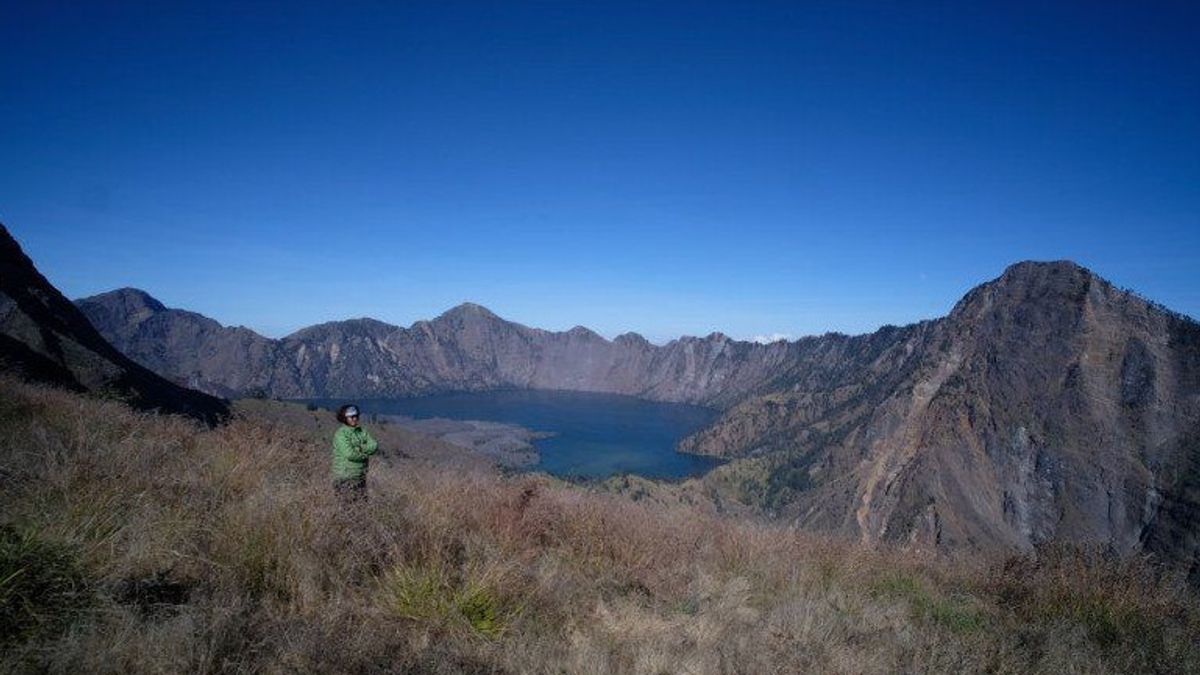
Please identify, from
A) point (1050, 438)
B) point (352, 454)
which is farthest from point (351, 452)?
point (1050, 438)

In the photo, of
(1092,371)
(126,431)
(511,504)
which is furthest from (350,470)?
(1092,371)

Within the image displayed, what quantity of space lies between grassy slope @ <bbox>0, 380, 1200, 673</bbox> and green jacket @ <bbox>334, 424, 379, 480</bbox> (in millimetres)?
341

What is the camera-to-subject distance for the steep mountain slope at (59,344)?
34219 millimetres

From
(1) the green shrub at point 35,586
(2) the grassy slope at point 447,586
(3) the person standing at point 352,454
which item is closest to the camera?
(1) the green shrub at point 35,586

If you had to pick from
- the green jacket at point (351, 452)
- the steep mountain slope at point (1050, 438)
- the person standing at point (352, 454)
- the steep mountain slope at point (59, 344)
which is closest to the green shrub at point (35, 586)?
the person standing at point (352, 454)

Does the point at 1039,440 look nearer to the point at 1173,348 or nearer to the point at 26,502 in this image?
the point at 1173,348

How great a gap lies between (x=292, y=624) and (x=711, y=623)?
10.8 ft

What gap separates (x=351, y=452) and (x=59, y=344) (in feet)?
153

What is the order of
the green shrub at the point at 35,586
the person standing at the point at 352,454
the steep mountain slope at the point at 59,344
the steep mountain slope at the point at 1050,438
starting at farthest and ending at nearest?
the steep mountain slope at the point at 1050,438, the steep mountain slope at the point at 59,344, the person standing at the point at 352,454, the green shrub at the point at 35,586

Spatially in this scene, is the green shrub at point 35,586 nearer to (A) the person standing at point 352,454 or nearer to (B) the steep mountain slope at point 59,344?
(A) the person standing at point 352,454

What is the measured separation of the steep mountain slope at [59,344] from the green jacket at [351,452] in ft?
90.2

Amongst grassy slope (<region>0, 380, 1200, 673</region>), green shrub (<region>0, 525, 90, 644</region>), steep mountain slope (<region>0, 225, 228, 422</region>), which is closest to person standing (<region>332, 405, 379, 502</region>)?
grassy slope (<region>0, 380, 1200, 673</region>)

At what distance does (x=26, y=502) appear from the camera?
403 cm

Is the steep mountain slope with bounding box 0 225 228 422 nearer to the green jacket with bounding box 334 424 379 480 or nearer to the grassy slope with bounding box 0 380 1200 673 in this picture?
the green jacket with bounding box 334 424 379 480
